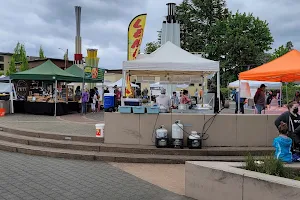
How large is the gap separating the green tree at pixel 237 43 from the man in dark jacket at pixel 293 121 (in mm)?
39454

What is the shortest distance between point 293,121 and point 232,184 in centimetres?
342

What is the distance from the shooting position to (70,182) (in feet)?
20.8

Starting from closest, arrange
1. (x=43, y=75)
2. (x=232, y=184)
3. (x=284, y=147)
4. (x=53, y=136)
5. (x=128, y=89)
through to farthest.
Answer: (x=232, y=184) < (x=284, y=147) < (x=53, y=136) < (x=128, y=89) < (x=43, y=75)

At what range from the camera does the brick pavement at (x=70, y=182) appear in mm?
5562

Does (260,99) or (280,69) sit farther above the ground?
(280,69)

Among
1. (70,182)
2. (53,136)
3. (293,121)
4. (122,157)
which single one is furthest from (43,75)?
(293,121)

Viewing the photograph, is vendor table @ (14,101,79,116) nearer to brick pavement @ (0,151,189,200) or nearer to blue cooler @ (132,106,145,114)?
brick pavement @ (0,151,189,200)

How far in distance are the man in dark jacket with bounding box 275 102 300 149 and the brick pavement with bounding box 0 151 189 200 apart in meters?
3.37

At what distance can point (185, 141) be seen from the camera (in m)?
8.96

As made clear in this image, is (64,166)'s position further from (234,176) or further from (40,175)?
(234,176)

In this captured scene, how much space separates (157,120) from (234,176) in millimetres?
4226

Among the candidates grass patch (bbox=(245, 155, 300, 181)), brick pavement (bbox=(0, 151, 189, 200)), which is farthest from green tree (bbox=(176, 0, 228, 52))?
grass patch (bbox=(245, 155, 300, 181))

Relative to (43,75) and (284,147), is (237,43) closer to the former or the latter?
(43,75)

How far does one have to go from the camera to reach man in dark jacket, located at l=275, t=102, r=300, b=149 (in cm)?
733
